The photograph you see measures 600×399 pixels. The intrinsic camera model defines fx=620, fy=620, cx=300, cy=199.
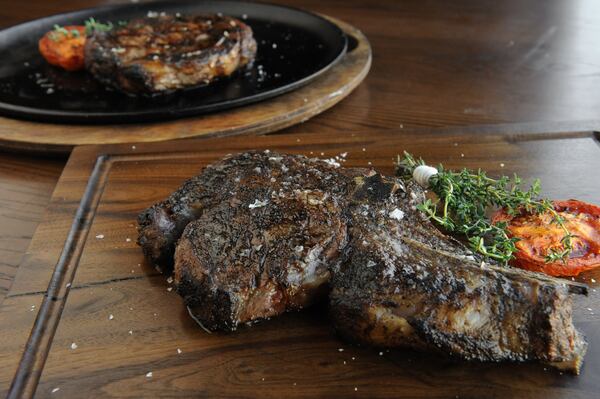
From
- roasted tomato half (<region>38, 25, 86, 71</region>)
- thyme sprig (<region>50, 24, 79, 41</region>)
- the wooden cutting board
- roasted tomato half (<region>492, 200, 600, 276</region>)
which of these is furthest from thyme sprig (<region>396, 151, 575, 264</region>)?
thyme sprig (<region>50, 24, 79, 41</region>)

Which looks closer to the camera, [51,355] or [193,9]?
[51,355]

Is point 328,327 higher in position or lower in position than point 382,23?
higher

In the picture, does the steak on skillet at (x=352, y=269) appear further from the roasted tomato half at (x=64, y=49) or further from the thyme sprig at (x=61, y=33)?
the thyme sprig at (x=61, y=33)

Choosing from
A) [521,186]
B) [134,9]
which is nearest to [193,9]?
[134,9]

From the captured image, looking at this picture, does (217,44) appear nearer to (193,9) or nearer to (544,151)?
(193,9)

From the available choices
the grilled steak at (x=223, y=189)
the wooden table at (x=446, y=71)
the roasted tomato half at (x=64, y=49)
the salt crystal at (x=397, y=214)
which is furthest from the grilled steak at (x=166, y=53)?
the salt crystal at (x=397, y=214)

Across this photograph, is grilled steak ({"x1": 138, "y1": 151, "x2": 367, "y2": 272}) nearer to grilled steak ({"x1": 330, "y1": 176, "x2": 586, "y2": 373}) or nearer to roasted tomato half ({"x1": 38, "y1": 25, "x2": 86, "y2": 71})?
grilled steak ({"x1": 330, "y1": 176, "x2": 586, "y2": 373})
